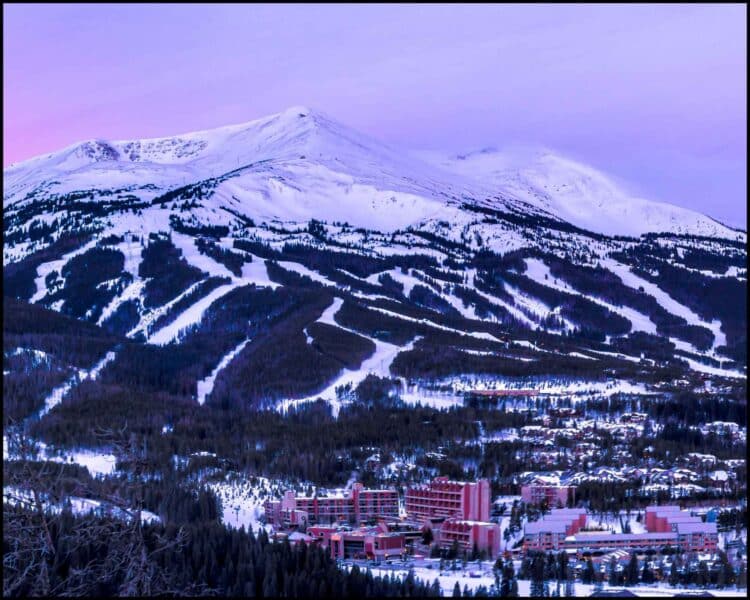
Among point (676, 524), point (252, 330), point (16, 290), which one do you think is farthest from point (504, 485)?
point (16, 290)

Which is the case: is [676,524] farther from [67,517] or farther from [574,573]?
[67,517]

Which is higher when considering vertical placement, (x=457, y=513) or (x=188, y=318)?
(x=188, y=318)

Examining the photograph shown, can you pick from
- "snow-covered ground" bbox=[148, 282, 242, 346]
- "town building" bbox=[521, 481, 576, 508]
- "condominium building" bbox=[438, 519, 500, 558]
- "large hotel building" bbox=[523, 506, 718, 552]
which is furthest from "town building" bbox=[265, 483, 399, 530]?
"snow-covered ground" bbox=[148, 282, 242, 346]

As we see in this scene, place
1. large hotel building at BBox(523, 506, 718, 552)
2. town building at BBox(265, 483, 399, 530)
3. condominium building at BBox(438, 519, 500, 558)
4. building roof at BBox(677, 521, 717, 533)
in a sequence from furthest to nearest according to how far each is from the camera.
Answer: town building at BBox(265, 483, 399, 530)
condominium building at BBox(438, 519, 500, 558)
building roof at BBox(677, 521, 717, 533)
large hotel building at BBox(523, 506, 718, 552)

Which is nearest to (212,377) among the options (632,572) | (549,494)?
(549,494)

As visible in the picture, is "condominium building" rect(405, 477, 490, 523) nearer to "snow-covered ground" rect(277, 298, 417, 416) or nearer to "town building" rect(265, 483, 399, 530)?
"town building" rect(265, 483, 399, 530)

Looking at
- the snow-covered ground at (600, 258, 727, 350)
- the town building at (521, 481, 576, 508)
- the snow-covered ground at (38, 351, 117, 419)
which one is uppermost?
the snow-covered ground at (600, 258, 727, 350)

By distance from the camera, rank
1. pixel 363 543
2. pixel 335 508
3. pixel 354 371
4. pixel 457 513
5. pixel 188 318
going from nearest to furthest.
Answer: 1. pixel 363 543
2. pixel 457 513
3. pixel 335 508
4. pixel 354 371
5. pixel 188 318

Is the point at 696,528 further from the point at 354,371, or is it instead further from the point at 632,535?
the point at 354,371

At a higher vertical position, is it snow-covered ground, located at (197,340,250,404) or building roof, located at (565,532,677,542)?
snow-covered ground, located at (197,340,250,404)

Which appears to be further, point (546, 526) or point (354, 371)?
point (354, 371)
